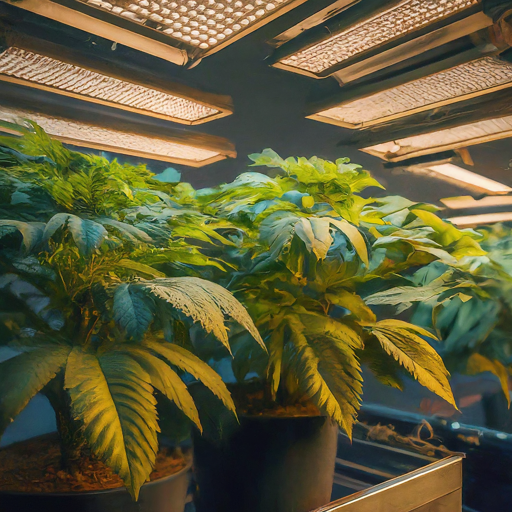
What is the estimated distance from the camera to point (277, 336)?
684 millimetres

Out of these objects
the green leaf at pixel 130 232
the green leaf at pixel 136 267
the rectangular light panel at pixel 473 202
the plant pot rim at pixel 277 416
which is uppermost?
the rectangular light panel at pixel 473 202

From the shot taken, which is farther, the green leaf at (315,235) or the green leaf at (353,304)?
the green leaf at (353,304)

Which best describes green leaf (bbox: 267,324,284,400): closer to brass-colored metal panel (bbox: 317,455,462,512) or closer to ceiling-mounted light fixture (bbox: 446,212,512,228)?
brass-colored metal panel (bbox: 317,455,462,512)

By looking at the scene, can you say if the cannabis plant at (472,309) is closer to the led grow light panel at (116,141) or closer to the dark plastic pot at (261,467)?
the dark plastic pot at (261,467)

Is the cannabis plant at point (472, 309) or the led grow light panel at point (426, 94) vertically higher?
the led grow light panel at point (426, 94)

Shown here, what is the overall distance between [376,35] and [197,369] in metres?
0.89

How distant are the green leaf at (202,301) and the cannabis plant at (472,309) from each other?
17.2 inches

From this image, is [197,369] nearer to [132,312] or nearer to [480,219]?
[132,312]

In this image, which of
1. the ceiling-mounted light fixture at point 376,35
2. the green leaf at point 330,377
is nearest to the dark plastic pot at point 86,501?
the green leaf at point 330,377

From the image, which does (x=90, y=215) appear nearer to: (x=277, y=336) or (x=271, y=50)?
(x=277, y=336)

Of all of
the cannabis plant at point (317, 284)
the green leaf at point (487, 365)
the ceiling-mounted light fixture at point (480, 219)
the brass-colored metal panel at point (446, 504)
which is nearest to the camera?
the cannabis plant at point (317, 284)

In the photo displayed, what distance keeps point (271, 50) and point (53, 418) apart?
810mm

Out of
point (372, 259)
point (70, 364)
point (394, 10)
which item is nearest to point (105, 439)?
point (70, 364)

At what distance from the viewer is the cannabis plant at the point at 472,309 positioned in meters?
0.85
